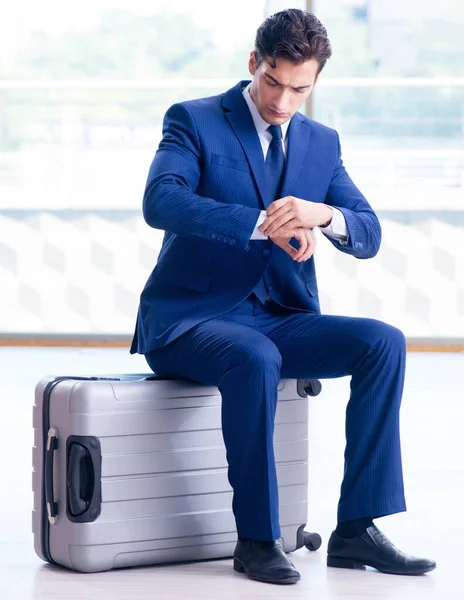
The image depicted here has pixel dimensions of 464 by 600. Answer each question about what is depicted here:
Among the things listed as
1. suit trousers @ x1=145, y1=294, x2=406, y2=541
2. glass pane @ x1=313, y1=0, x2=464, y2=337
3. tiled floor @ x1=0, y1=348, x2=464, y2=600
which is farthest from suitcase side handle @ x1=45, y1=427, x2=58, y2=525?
glass pane @ x1=313, y1=0, x2=464, y2=337

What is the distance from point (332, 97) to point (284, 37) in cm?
436

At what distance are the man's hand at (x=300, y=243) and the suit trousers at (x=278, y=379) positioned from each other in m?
0.16

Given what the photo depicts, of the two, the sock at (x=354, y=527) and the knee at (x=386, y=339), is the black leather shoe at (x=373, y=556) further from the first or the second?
the knee at (x=386, y=339)

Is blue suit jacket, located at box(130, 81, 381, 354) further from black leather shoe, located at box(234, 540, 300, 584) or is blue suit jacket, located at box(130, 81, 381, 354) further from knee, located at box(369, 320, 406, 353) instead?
black leather shoe, located at box(234, 540, 300, 584)

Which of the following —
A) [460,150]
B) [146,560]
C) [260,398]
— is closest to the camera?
[260,398]

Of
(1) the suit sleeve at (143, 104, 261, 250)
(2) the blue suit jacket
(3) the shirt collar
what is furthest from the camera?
(3) the shirt collar

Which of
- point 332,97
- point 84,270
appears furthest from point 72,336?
point 332,97

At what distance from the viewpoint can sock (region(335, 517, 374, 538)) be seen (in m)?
2.17

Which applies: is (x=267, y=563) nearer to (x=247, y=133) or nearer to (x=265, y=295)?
(x=265, y=295)

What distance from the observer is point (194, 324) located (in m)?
2.21

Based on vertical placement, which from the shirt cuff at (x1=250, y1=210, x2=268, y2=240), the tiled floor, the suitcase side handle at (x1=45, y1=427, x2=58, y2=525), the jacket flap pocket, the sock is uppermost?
the shirt cuff at (x1=250, y1=210, x2=268, y2=240)

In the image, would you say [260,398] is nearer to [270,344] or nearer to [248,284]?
[270,344]

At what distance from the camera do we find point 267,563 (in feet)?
6.64

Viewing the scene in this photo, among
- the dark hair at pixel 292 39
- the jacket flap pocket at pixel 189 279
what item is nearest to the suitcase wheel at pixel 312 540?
the jacket flap pocket at pixel 189 279
